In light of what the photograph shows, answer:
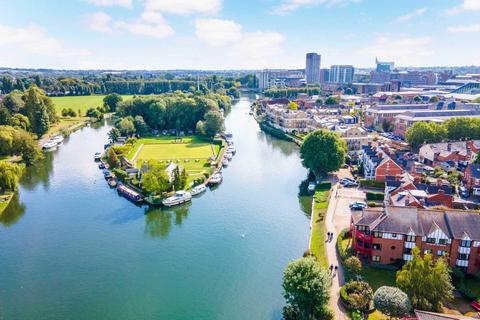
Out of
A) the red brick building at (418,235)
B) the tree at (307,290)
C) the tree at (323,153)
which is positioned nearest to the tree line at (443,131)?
the tree at (323,153)

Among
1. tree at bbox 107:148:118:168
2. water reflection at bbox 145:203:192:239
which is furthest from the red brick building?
tree at bbox 107:148:118:168

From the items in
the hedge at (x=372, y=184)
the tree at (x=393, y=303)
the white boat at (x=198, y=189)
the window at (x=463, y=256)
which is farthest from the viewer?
the white boat at (x=198, y=189)

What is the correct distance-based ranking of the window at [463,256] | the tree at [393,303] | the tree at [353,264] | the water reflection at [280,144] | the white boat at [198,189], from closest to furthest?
1. the tree at [393,303]
2. the tree at [353,264]
3. the window at [463,256]
4. the white boat at [198,189]
5. the water reflection at [280,144]

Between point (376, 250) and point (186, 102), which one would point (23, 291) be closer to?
point (376, 250)

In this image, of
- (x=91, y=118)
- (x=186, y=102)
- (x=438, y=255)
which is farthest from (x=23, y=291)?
(x=91, y=118)

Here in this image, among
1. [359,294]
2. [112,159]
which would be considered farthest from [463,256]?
[112,159]

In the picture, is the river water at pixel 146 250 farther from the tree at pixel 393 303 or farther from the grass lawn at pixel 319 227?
the tree at pixel 393 303

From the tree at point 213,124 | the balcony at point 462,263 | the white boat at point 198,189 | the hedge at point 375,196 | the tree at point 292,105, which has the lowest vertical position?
the white boat at point 198,189
